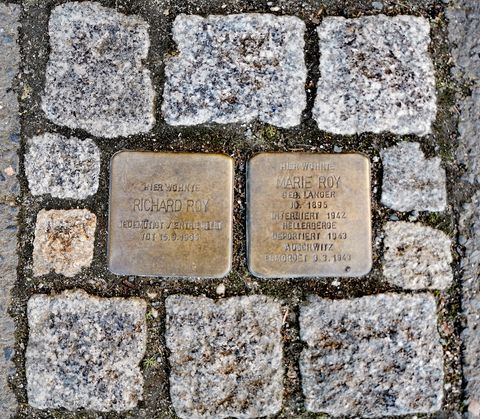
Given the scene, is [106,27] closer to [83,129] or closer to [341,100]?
[83,129]

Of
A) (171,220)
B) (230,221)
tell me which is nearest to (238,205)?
(230,221)

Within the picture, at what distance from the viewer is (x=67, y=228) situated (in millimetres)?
1872

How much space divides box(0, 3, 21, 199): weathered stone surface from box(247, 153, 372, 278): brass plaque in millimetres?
927

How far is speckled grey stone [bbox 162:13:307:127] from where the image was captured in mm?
1886

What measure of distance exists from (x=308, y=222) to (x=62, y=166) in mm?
957

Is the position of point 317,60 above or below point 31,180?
above

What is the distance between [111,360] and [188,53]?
120 cm

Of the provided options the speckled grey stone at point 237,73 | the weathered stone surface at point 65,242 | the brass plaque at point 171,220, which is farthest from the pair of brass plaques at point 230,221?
the speckled grey stone at point 237,73

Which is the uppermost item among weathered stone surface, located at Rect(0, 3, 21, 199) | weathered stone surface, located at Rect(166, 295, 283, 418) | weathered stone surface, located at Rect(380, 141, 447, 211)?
weathered stone surface, located at Rect(0, 3, 21, 199)

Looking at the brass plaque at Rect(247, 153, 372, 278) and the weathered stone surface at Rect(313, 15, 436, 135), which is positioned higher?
the weathered stone surface at Rect(313, 15, 436, 135)

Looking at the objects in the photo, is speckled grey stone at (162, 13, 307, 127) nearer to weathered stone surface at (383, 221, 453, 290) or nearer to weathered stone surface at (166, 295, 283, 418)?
weathered stone surface at (383, 221, 453, 290)

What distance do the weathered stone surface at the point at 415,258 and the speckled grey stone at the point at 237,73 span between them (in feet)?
1.92

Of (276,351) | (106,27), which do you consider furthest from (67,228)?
(276,351)

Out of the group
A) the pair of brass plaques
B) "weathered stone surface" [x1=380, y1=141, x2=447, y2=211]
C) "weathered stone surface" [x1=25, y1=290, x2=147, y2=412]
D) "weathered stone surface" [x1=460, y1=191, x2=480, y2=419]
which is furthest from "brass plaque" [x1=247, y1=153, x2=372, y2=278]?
"weathered stone surface" [x1=25, y1=290, x2=147, y2=412]
